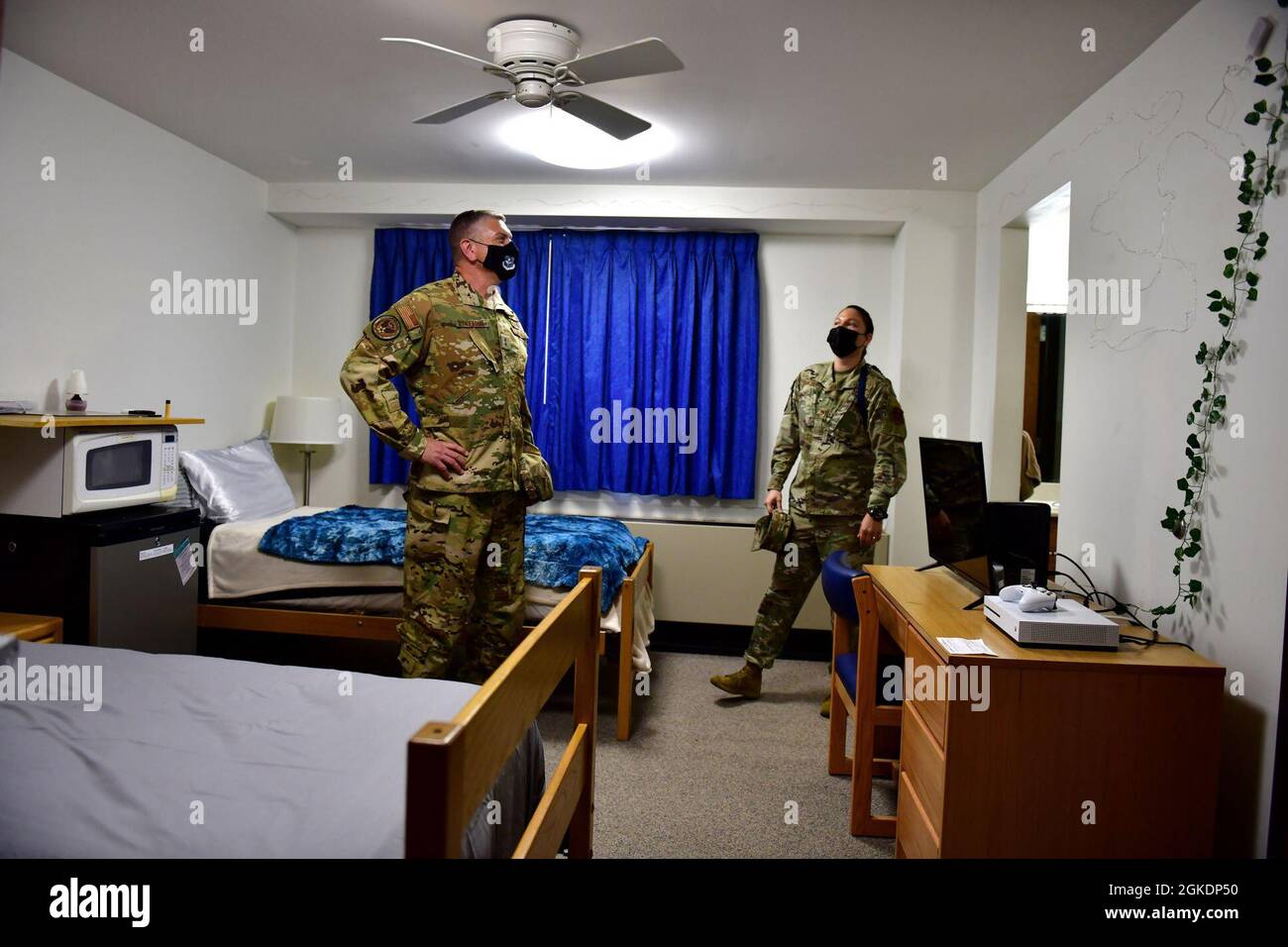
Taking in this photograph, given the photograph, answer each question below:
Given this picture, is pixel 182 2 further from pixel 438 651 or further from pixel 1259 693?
pixel 1259 693

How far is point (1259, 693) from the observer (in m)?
1.76

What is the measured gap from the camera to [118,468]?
2.65 m

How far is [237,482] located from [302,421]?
67cm

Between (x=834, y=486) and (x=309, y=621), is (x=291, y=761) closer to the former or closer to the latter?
(x=309, y=621)

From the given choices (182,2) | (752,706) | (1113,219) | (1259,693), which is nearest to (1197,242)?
(1113,219)

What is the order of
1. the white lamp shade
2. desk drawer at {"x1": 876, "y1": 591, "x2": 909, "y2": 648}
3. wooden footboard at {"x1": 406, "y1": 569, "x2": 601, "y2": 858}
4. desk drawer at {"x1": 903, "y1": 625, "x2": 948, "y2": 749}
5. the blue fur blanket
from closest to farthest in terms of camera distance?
1. wooden footboard at {"x1": 406, "y1": 569, "x2": 601, "y2": 858}
2. desk drawer at {"x1": 903, "y1": 625, "x2": 948, "y2": 749}
3. desk drawer at {"x1": 876, "y1": 591, "x2": 909, "y2": 648}
4. the blue fur blanket
5. the white lamp shade

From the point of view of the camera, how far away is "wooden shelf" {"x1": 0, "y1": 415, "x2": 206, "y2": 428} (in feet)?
7.62

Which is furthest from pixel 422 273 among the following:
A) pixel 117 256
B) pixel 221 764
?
pixel 221 764

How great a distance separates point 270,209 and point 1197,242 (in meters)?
4.20

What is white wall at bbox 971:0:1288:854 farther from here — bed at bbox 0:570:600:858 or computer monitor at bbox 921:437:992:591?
bed at bbox 0:570:600:858

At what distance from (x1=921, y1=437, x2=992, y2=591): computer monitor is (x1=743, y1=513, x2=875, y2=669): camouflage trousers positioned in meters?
0.57

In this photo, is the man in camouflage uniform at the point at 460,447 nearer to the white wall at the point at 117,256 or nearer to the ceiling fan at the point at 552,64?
the ceiling fan at the point at 552,64

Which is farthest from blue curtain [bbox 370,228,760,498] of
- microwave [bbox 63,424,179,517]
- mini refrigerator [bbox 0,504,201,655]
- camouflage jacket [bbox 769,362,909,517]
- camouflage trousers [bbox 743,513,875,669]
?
mini refrigerator [bbox 0,504,201,655]

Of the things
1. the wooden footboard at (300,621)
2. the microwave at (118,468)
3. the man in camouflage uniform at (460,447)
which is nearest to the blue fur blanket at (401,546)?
the wooden footboard at (300,621)
